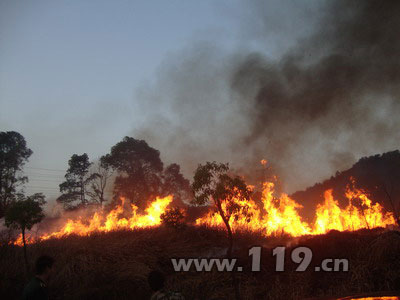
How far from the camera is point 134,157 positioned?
40.9m

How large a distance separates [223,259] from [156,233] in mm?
6083

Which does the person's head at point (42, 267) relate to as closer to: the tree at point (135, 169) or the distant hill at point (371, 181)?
the tree at point (135, 169)

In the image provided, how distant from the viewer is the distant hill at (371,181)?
42.2 m

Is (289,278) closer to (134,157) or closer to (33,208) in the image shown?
(33,208)

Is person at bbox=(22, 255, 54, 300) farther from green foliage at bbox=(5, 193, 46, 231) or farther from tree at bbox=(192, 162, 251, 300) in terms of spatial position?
green foliage at bbox=(5, 193, 46, 231)

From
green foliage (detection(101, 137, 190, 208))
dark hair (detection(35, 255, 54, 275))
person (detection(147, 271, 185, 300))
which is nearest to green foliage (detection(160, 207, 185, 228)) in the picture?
dark hair (detection(35, 255, 54, 275))

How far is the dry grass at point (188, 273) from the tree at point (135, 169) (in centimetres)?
2200

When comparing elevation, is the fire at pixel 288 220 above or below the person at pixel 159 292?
above

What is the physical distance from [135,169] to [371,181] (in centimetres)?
3682

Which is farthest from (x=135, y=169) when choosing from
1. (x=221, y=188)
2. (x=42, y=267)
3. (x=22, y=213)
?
(x=42, y=267)

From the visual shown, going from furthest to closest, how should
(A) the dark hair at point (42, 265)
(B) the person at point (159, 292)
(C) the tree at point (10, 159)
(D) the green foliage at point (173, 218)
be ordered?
1. (C) the tree at point (10, 159)
2. (D) the green foliage at point (173, 218)
3. (A) the dark hair at point (42, 265)
4. (B) the person at point (159, 292)

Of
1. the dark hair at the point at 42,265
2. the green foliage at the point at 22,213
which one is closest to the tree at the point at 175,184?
the green foliage at the point at 22,213

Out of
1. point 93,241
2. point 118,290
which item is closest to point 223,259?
point 118,290

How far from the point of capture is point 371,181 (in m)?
45.2
